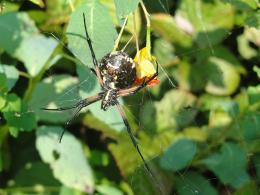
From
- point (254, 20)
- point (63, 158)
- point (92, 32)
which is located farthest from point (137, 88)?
point (63, 158)

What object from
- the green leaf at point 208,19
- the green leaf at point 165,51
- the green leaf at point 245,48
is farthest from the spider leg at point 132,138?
the green leaf at point 245,48

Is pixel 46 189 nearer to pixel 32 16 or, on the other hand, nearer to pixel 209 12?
pixel 32 16

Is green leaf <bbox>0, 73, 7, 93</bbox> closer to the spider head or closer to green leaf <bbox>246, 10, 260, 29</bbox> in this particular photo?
the spider head

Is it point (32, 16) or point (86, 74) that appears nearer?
point (86, 74)

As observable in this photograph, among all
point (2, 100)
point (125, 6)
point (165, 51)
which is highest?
point (125, 6)

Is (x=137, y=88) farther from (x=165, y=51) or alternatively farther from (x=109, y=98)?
(x=165, y=51)

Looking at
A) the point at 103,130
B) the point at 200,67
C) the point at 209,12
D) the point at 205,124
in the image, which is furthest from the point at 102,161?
the point at 209,12

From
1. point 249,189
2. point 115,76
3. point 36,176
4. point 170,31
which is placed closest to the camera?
point 115,76
